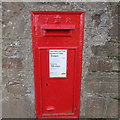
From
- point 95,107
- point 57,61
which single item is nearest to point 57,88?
point 57,61

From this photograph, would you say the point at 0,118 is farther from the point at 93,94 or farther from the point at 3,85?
the point at 93,94

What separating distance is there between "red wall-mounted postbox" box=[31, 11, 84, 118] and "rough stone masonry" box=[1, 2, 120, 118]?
0.08 metres

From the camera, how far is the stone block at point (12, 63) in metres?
1.64

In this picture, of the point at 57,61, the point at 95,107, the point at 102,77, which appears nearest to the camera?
the point at 57,61

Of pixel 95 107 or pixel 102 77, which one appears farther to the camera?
pixel 95 107

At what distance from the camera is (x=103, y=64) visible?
1.68 m

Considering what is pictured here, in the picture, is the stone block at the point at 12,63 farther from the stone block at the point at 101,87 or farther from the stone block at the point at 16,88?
the stone block at the point at 101,87

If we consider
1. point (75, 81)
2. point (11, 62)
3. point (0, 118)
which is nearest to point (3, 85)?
point (11, 62)

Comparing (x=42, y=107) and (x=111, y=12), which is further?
(x=42, y=107)

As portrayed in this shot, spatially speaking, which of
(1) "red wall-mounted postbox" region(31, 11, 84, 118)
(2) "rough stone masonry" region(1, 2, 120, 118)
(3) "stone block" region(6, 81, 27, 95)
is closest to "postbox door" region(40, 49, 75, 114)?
(1) "red wall-mounted postbox" region(31, 11, 84, 118)

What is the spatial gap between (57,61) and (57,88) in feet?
1.14

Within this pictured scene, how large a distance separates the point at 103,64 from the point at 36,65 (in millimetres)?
820

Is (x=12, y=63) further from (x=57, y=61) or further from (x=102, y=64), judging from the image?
(x=102, y=64)

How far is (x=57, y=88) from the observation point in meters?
1.68
